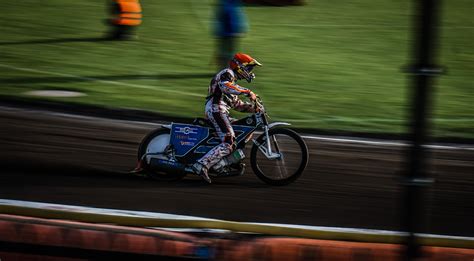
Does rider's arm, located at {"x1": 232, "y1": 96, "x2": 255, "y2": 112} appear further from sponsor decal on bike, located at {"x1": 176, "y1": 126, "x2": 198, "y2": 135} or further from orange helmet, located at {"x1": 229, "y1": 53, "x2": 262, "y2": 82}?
sponsor decal on bike, located at {"x1": 176, "y1": 126, "x2": 198, "y2": 135}

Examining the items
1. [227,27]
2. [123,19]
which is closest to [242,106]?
[227,27]

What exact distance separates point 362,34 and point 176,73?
6.62 m

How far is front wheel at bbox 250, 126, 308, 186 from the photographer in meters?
9.77

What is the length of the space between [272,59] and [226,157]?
9093 millimetres

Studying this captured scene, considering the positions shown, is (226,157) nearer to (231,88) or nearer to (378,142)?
(231,88)

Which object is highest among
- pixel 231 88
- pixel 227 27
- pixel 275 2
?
pixel 275 2

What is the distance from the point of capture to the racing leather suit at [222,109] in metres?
9.56

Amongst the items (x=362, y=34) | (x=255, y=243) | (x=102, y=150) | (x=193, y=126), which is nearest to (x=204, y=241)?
(x=255, y=243)

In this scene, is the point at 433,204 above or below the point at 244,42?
below

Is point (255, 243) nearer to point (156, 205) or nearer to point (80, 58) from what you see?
point (156, 205)

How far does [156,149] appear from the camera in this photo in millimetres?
10000

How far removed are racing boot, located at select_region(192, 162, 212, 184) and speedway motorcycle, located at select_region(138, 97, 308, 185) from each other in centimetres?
8

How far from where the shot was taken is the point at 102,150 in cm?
1119

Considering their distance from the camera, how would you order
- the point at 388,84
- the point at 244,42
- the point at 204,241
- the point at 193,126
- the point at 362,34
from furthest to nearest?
1. the point at 362,34
2. the point at 244,42
3. the point at 388,84
4. the point at 193,126
5. the point at 204,241
